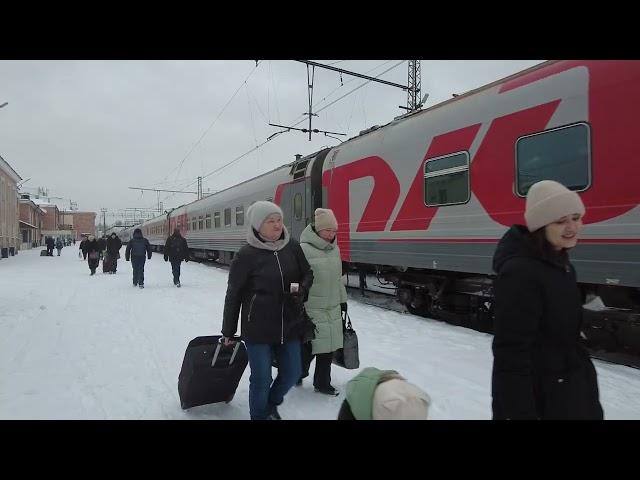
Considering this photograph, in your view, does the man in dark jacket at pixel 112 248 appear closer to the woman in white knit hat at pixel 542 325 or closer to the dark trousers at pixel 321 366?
the dark trousers at pixel 321 366

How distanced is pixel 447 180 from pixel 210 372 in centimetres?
426

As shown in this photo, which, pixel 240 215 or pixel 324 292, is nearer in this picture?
pixel 324 292

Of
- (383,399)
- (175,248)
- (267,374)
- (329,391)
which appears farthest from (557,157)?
(175,248)

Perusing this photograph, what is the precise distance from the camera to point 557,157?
464 centimetres

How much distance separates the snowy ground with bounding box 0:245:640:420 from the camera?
350 centimetres

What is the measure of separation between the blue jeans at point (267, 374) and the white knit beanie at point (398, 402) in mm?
1504

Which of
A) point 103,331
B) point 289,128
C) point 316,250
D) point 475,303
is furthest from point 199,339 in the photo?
point 289,128

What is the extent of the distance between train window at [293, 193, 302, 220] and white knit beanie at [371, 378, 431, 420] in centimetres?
884

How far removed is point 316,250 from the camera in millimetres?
3672

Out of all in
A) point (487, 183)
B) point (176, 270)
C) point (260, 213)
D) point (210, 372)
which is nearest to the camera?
point (260, 213)

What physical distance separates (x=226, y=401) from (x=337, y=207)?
18.6 feet

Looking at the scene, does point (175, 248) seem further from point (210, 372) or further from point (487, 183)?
point (210, 372)

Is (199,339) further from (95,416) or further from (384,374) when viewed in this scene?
(384,374)
